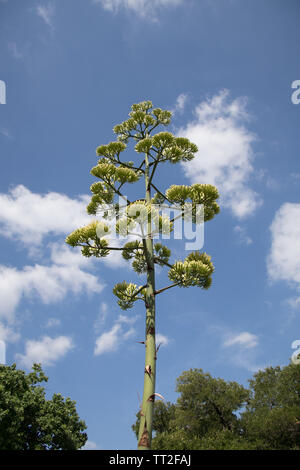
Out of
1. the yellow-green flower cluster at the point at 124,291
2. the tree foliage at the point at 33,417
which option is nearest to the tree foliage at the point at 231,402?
the tree foliage at the point at 33,417

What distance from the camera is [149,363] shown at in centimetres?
597

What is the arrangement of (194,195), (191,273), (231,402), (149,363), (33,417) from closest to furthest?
(149,363) < (191,273) < (194,195) < (33,417) < (231,402)

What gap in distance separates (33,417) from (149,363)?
48.8ft

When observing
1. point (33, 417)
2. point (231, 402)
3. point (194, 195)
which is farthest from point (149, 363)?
point (231, 402)

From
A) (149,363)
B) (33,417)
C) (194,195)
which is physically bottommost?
(33,417)

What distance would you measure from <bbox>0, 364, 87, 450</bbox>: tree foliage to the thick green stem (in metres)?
12.6

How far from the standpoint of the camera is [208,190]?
833 centimetres

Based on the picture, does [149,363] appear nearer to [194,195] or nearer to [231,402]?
[194,195]

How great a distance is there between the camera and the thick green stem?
5336 millimetres

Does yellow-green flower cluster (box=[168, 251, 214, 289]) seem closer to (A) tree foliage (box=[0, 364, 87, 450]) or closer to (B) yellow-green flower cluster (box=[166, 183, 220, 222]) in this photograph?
(B) yellow-green flower cluster (box=[166, 183, 220, 222])

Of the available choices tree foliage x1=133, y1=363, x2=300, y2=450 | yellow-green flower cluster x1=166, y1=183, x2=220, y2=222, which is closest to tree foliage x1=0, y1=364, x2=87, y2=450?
tree foliage x1=133, y1=363, x2=300, y2=450

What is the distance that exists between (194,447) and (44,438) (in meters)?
8.14
